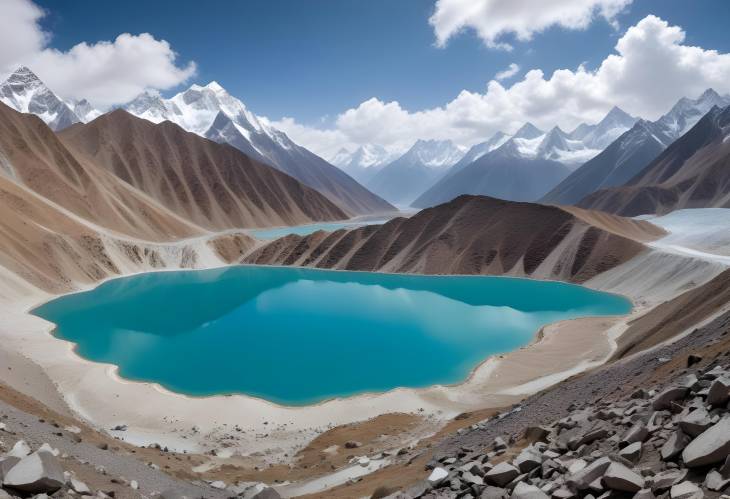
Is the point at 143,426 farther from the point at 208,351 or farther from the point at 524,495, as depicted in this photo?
the point at 524,495

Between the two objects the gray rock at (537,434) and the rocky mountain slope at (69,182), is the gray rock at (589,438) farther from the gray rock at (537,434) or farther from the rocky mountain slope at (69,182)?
the rocky mountain slope at (69,182)

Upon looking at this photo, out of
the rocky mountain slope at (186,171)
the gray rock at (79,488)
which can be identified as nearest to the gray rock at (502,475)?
the gray rock at (79,488)

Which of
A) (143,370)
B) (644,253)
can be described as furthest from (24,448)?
(644,253)

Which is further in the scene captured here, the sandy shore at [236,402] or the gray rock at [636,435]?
the sandy shore at [236,402]

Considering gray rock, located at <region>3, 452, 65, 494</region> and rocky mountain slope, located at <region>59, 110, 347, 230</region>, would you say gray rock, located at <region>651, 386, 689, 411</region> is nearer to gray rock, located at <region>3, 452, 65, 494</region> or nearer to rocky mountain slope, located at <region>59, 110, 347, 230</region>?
gray rock, located at <region>3, 452, 65, 494</region>

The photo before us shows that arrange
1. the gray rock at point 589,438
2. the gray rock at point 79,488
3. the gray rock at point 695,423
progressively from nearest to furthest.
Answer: the gray rock at point 695,423 < the gray rock at point 79,488 < the gray rock at point 589,438

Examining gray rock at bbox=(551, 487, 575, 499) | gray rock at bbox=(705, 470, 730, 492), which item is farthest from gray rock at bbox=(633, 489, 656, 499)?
gray rock at bbox=(551, 487, 575, 499)
